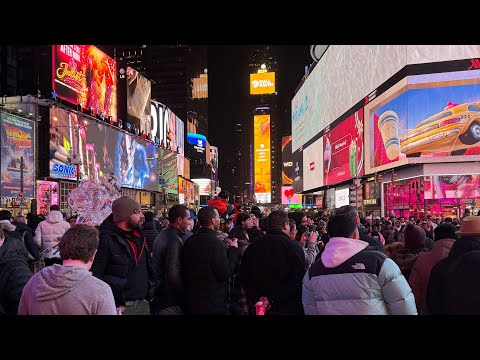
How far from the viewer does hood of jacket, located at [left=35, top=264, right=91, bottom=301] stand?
338 centimetres

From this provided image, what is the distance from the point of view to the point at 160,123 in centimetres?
8562

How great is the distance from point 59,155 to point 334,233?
45.3 meters

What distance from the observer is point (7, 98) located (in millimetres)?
44875

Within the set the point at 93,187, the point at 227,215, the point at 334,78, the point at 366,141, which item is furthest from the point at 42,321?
the point at 334,78

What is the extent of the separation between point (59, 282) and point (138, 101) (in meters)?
73.7

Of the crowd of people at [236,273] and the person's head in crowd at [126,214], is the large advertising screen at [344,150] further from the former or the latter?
the person's head in crowd at [126,214]

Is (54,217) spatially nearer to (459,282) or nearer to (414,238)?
(414,238)

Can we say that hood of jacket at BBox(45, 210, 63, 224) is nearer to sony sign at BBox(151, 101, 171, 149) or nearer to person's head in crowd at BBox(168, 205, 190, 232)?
person's head in crowd at BBox(168, 205, 190, 232)

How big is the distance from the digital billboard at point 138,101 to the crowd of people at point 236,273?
66.4m

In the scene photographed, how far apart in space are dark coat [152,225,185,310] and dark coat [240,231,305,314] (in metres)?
0.89

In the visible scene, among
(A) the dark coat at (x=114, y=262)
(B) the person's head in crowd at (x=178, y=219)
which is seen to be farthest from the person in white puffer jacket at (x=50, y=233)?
(A) the dark coat at (x=114, y=262)

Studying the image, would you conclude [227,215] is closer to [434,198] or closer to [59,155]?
[434,198]

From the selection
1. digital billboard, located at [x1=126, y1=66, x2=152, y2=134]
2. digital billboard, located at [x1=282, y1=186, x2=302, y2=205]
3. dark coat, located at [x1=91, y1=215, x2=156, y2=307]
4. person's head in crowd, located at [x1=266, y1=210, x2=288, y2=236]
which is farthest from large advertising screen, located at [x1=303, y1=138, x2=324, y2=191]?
dark coat, located at [x1=91, y1=215, x2=156, y2=307]
